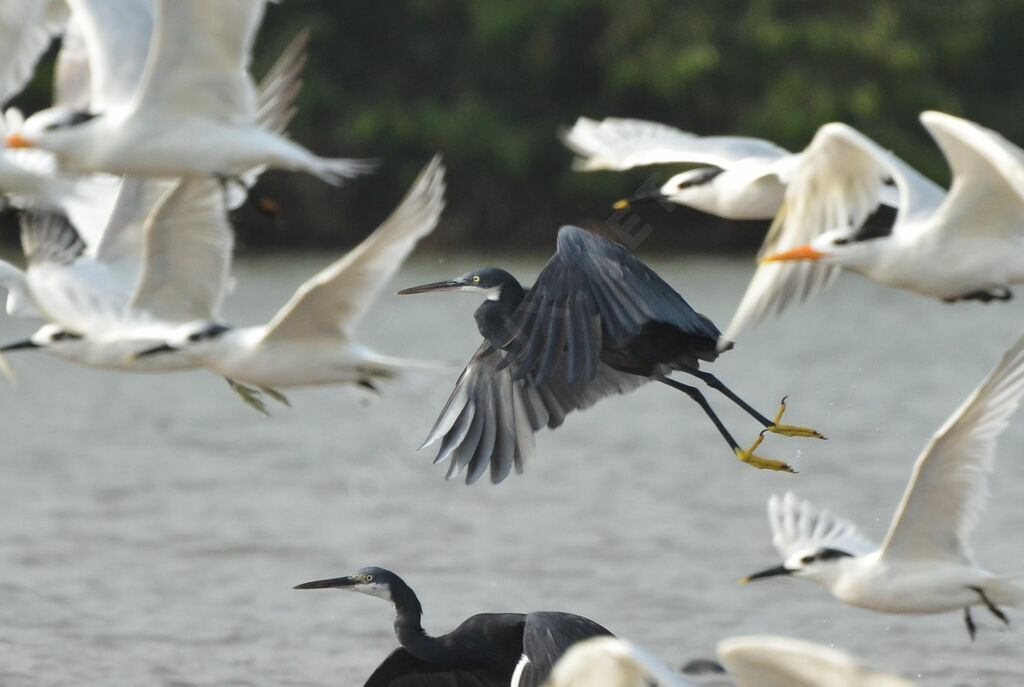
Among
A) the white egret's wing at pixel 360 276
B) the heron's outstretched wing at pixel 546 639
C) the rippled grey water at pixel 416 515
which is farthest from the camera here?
the rippled grey water at pixel 416 515

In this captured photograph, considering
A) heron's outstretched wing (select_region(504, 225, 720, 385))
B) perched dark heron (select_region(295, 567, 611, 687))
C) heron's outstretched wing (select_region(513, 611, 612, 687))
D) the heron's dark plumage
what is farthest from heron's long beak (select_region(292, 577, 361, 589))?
heron's outstretched wing (select_region(504, 225, 720, 385))

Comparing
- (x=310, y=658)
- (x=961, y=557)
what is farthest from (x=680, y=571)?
(x=961, y=557)

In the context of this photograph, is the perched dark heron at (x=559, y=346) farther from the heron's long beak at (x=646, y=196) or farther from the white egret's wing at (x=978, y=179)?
the heron's long beak at (x=646, y=196)

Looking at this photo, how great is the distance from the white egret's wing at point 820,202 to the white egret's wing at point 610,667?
299cm

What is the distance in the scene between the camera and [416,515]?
10.3 metres

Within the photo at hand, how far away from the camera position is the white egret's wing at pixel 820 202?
6504 mm

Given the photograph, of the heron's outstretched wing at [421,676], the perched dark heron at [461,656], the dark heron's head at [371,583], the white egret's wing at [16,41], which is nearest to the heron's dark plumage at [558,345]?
the perched dark heron at [461,656]

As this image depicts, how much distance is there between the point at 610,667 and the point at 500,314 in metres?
1.62

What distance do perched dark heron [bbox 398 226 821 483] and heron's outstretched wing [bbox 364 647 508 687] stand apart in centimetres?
81

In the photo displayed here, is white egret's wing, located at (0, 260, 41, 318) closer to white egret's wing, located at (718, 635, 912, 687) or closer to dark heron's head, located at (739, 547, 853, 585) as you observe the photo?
dark heron's head, located at (739, 547, 853, 585)

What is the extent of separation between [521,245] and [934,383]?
36.8 ft

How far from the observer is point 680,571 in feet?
28.2

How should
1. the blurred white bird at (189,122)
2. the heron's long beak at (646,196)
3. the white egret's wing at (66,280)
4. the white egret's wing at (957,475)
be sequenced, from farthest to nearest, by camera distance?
the white egret's wing at (66,280) → the heron's long beak at (646,196) → the blurred white bird at (189,122) → the white egret's wing at (957,475)

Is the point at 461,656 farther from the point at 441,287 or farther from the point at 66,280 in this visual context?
the point at 66,280
